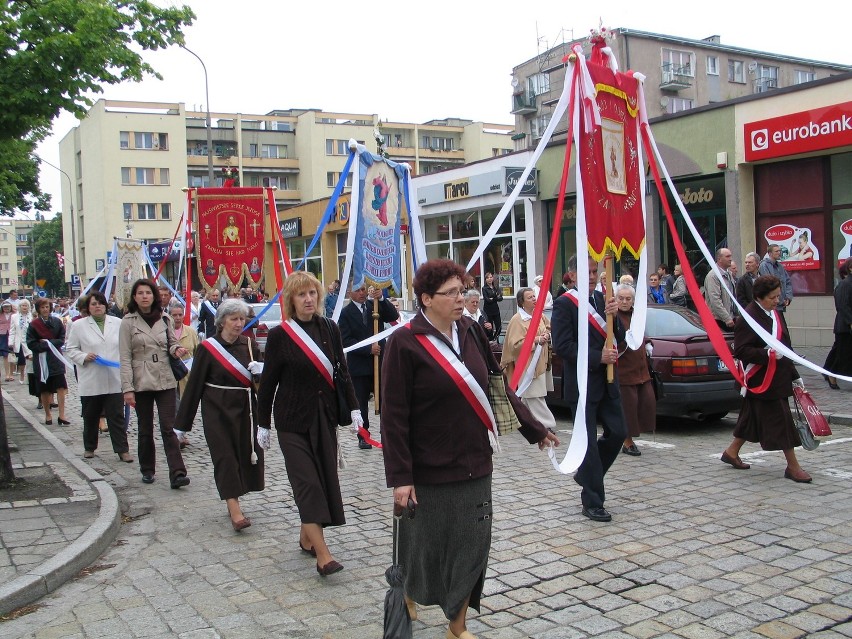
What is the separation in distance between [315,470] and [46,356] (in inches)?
334

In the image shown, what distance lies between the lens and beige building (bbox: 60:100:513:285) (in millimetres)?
60281

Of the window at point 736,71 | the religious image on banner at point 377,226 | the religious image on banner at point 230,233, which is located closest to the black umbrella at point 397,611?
the religious image on banner at point 377,226

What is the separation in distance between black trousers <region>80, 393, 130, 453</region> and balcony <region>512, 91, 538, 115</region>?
157 feet

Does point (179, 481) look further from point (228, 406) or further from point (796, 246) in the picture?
point (796, 246)

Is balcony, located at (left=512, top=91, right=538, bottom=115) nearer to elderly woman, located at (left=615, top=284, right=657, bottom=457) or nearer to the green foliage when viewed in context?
elderly woman, located at (left=615, top=284, right=657, bottom=457)

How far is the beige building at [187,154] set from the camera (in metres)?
60.3

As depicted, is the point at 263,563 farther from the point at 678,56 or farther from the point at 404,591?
the point at 678,56

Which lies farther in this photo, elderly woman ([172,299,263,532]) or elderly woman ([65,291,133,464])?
elderly woman ([65,291,133,464])

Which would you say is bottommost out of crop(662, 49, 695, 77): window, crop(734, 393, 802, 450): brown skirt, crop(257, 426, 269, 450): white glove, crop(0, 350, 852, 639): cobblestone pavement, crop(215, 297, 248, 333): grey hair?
crop(0, 350, 852, 639): cobblestone pavement

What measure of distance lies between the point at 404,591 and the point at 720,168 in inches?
631

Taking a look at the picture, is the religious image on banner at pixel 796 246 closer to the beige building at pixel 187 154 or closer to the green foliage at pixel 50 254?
the beige building at pixel 187 154

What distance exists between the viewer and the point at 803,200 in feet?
55.5

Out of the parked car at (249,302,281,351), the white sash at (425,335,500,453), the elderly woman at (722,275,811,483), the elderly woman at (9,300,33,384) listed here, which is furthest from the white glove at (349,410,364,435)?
the elderly woman at (9,300,33,384)

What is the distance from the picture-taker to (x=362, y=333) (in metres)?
9.78
